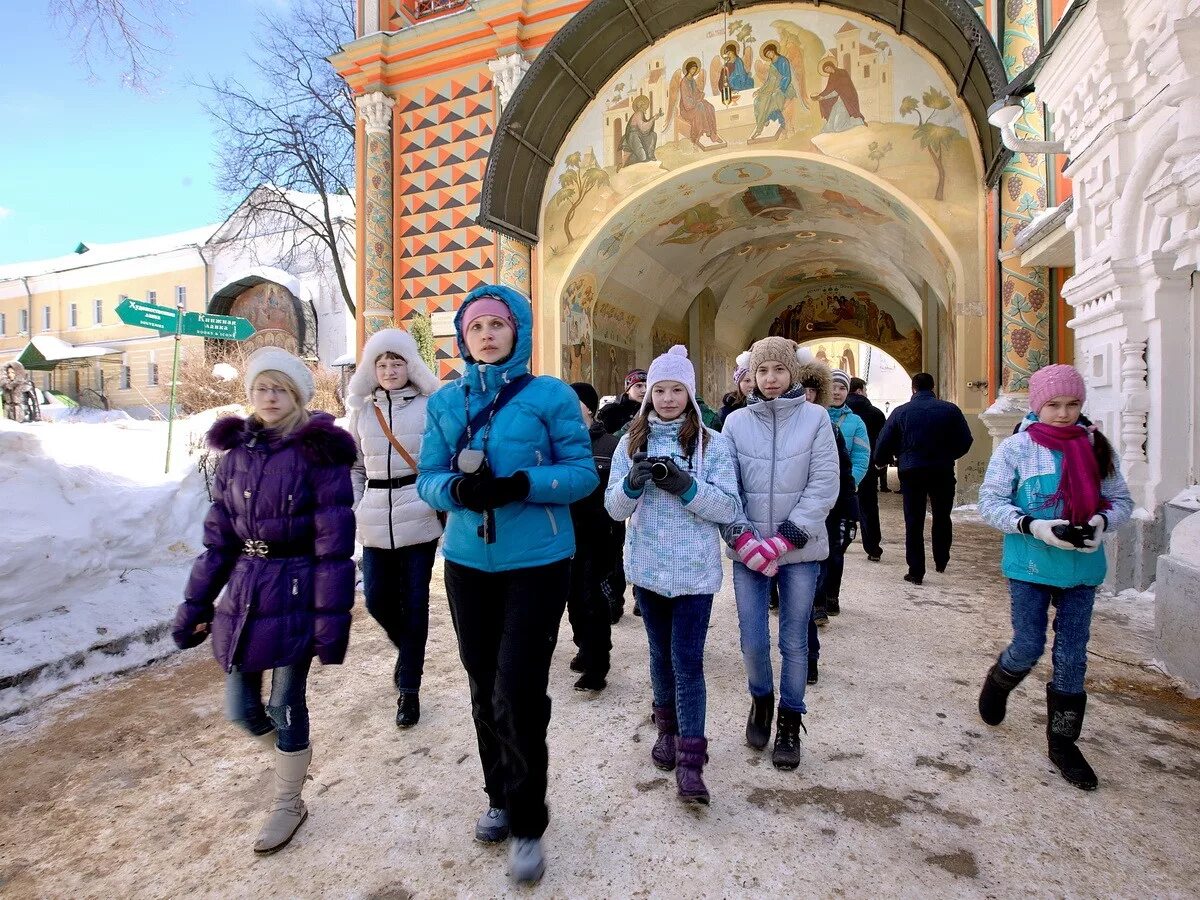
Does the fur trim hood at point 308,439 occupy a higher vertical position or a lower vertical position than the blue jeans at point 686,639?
higher

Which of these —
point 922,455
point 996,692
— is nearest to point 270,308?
point 922,455

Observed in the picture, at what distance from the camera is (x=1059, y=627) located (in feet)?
9.63

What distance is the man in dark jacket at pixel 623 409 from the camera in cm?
459

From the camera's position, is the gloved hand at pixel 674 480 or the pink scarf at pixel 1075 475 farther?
Answer: the pink scarf at pixel 1075 475

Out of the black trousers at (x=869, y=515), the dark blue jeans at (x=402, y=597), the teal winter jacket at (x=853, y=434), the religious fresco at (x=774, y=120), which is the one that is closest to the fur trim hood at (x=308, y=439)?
the dark blue jeans at (x=402, y=597)

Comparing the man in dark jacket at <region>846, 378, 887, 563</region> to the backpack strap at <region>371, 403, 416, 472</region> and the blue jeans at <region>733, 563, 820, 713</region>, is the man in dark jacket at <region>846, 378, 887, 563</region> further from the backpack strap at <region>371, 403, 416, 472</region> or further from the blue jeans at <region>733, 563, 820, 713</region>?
the backpack strap at <region>371, 403, 416, 472</region>

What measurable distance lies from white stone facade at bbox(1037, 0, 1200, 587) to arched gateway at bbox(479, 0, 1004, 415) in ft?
9.21

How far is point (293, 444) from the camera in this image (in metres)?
2.52

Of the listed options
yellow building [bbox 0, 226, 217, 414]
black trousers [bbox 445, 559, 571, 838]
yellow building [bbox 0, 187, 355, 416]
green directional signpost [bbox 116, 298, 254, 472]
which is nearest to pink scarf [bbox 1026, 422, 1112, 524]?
black trousers [bbox 445, 559, 571, 838]

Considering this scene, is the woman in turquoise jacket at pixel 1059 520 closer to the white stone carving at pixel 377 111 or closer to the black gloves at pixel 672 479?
the black gloves at pixel 672 479

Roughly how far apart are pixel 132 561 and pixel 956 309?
10827 millimetres

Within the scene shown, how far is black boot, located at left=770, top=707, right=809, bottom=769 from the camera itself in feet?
9.55

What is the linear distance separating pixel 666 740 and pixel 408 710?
1.33 m

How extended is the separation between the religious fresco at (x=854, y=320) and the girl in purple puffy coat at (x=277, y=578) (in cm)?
2195
